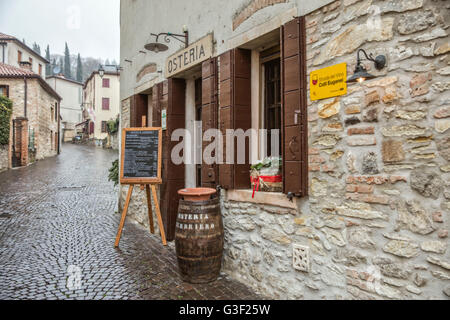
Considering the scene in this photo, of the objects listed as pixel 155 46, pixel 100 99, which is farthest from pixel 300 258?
pixel 100 99

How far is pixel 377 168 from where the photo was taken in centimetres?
243

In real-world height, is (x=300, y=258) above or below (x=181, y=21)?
below

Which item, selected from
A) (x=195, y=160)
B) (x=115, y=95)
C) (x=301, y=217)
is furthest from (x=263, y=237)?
(x=115, y=95)

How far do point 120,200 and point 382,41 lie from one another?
6780 mm

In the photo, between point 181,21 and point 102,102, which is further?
point 102,102

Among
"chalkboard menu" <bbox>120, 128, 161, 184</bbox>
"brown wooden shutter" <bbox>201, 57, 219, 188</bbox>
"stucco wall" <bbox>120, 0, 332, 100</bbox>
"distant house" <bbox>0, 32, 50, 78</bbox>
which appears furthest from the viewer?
"distant house" <bbox>0, 32, 50, 78</bbox>

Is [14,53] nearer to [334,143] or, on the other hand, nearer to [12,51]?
[12,51]

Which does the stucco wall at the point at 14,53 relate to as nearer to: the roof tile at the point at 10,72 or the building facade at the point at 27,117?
the building facade at the point at 27,117

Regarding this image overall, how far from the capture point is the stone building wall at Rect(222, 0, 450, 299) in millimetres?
2113

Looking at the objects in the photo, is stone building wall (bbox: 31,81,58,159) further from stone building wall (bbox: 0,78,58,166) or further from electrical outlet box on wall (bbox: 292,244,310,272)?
electrical outlet box on wall (bbox: 292,244,310,272)

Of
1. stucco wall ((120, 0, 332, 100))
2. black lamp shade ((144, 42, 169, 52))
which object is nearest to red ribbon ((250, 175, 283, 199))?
stucco wall ((120, 0, 332, 100))

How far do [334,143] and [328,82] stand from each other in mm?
514

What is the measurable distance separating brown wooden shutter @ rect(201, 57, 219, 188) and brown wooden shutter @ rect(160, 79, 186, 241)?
1192mm

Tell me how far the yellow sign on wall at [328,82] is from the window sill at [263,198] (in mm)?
968
